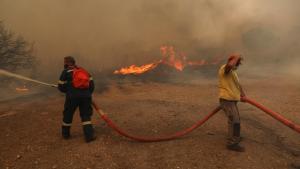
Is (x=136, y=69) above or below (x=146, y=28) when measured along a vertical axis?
below

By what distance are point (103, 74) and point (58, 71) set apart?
3.16 m

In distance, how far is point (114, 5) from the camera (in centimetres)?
2158

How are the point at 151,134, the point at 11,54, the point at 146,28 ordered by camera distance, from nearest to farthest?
1. the point at 151,134
2. the point at 11,54
3. the point at 146,28

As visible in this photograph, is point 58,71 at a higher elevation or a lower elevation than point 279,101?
higher

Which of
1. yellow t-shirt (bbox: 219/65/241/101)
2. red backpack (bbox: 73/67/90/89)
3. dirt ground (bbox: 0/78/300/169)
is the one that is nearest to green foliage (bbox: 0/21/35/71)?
dirt ground (bbox: 0/78/300/169)

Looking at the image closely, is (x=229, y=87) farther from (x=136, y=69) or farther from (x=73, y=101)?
(x=136, y=69)

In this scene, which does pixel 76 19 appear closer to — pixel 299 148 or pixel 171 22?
pixel 171 22

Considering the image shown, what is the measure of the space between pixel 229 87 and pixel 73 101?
3.15 meters

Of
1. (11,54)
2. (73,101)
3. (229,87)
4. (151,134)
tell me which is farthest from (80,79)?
(11,54)

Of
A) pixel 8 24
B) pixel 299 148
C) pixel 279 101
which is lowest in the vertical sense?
pixel 299 148

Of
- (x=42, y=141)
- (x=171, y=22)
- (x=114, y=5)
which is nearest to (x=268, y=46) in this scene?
(x=171, y=22)

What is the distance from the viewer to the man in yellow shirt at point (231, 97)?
612 cm

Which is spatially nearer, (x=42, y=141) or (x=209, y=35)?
(x=42, y=141)

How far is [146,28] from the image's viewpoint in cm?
2070
